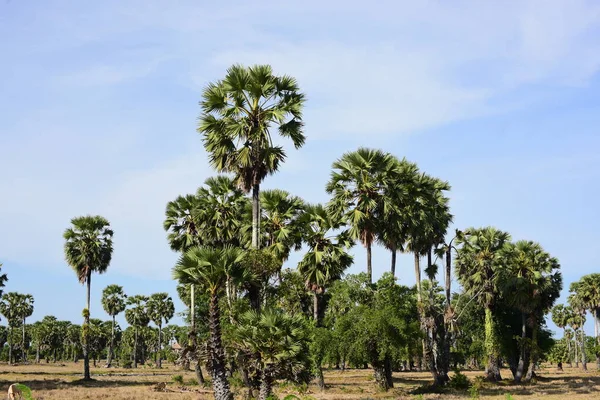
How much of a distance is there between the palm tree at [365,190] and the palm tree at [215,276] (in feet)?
51.8

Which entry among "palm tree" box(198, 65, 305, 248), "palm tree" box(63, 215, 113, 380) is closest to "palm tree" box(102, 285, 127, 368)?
"palm tree" box(63, 215, 113, 380)

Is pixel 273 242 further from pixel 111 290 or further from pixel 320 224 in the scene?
pixel 111 290

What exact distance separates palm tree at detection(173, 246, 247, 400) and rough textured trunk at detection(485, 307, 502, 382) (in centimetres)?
3107

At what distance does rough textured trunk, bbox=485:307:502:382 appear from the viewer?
47.2 m

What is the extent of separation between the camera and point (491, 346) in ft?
154

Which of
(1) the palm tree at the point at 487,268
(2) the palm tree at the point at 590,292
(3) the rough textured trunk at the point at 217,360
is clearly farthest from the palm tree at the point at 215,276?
(2) the palm tree at the point at 590,292

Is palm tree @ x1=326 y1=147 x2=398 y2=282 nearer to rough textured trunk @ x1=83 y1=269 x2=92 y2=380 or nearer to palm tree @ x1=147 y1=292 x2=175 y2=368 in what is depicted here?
rough textured trunk @ x1=83 y1=269 x2=92 y2=380

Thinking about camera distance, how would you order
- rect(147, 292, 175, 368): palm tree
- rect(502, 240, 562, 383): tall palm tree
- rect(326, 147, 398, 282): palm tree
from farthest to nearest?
rect(147, 292, 175, 368): palm tree < rect(502, 240, 562, 383): tall palm tree < rect(326, 147, 398, 282): palm tree

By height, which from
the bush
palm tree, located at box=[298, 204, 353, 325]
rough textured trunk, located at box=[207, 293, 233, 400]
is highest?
palm tree, located at box=[298, 204, 353, 325]

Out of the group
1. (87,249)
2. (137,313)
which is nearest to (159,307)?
(137,313)

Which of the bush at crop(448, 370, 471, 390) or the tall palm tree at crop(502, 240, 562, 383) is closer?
the bush at crop(448, 370, 471, 390)

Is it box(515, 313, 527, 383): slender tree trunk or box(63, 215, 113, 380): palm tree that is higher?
box(63, 215, 113, 380): palm tree

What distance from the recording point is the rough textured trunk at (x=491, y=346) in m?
47.2

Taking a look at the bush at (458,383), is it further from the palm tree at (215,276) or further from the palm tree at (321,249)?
the palm tree at (215,276)
